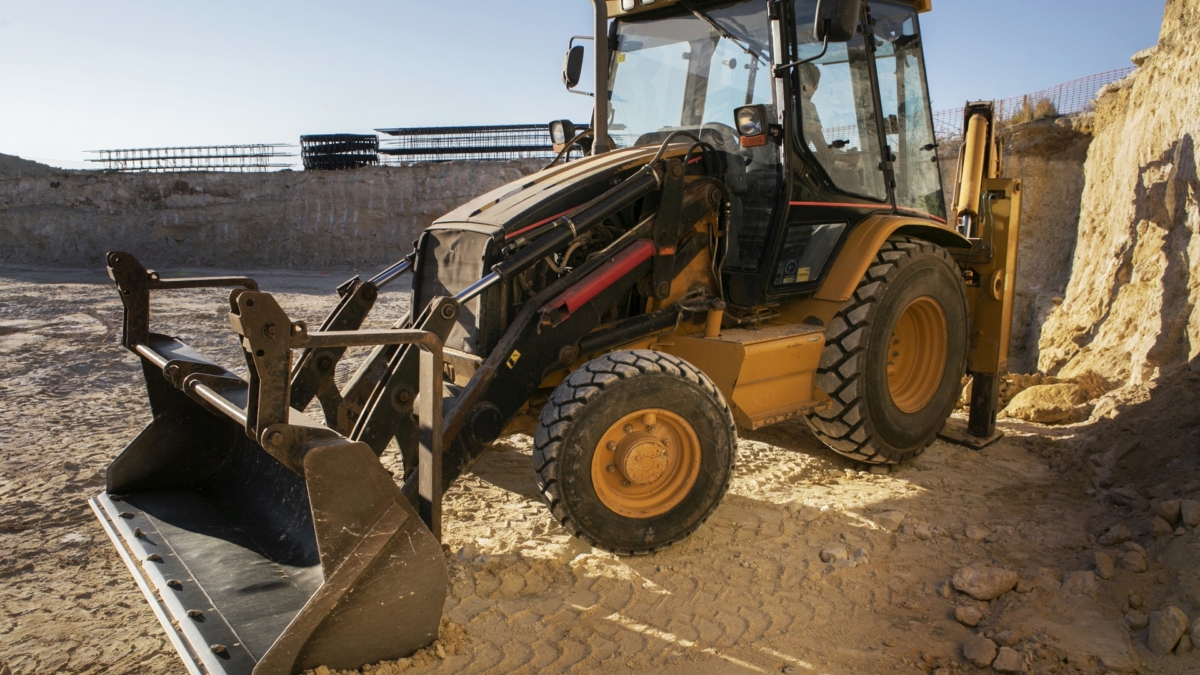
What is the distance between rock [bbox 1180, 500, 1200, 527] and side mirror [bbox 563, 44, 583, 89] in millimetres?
4028

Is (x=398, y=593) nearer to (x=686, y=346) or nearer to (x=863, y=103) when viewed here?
(x=686, y=346)

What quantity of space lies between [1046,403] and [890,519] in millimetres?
3096

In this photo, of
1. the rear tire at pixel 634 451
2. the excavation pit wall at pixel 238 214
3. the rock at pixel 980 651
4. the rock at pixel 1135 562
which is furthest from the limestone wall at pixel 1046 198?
the excavation pit wall at pixel 238 214

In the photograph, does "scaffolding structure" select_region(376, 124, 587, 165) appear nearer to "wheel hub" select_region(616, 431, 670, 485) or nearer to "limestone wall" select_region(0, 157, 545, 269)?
"limestone wall" select_region(0, 157, 545, 269)

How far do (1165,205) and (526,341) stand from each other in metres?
6.42

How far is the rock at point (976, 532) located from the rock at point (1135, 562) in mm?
621

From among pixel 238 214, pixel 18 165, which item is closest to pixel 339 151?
pixel 238 214

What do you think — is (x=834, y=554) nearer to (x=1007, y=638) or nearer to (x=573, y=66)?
(x=1007, y=638)

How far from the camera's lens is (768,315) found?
4816mm

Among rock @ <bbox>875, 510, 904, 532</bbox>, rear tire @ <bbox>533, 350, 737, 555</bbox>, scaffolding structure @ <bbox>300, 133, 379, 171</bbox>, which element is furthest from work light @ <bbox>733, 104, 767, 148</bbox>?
scaffolding structure @ <bbox>300, 133, 379, 171</bbox>

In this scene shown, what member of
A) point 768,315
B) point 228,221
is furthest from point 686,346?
point 228,221

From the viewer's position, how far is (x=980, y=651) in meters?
3.04

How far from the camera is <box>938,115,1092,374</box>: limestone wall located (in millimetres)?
13664

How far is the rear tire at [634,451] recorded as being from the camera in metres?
3.46
